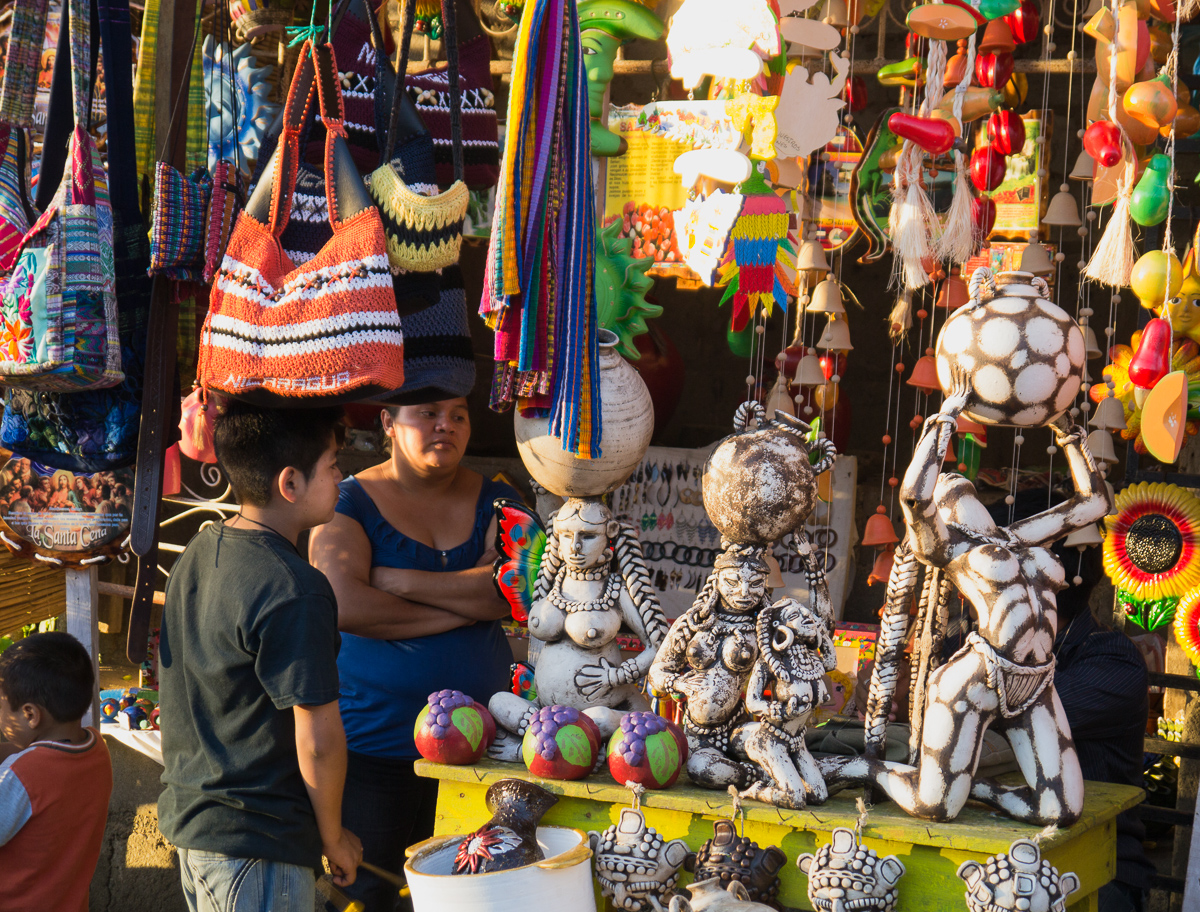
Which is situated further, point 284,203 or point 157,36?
point 157,36

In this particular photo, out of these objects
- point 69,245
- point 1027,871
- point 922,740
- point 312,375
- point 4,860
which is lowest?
point 4,860

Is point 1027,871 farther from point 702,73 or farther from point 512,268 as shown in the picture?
point 702,73

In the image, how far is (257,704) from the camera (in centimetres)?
190

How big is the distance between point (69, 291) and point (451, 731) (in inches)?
42.8

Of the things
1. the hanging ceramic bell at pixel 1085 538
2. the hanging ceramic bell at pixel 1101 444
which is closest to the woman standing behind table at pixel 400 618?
the hanging ceramic bell at pixel 1085 538

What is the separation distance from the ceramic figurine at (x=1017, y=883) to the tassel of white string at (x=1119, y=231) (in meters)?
1.21

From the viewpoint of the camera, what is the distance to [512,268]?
7.15ft

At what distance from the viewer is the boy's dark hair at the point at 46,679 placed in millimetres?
2396

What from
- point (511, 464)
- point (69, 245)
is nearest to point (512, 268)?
point (69, 245)

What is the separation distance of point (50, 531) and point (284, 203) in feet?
3.70

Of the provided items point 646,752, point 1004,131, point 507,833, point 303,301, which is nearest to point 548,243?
point 303,301

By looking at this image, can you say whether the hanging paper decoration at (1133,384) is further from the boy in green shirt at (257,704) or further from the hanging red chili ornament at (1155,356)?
the boy in green shirt at (257,704)

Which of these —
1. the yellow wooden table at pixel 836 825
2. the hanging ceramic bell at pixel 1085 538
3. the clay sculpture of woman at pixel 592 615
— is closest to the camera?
the yellow wooden table at pixel 836 825

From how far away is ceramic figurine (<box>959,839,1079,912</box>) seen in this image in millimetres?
1813
